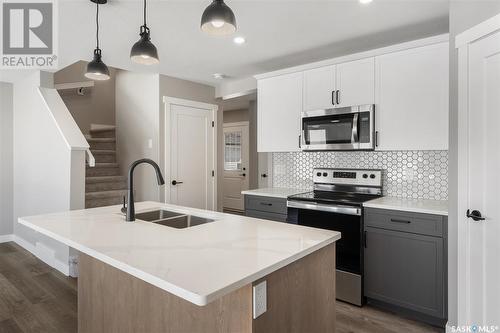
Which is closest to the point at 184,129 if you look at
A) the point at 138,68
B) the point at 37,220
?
the point at 138,68

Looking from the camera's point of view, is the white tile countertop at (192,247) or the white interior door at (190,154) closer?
the white tile countertop at (192,247)

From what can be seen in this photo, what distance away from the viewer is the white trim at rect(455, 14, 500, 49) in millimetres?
1743

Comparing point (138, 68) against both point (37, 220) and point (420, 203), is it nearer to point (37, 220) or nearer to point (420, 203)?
point (37, 220)

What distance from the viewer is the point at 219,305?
1213 millimetres

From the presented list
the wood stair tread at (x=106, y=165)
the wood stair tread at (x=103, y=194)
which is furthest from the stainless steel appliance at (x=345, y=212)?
the wood stair tread at (x=106, y=165)

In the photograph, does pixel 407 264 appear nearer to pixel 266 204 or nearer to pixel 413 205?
pixel 413 205

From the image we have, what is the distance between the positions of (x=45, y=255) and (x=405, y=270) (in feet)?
13.0

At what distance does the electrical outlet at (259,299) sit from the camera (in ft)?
3.67

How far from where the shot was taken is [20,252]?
411 centimetres

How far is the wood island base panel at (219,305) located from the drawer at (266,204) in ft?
5.47

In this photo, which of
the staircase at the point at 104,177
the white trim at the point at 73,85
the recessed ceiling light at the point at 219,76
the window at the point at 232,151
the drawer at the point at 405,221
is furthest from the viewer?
the window at the point at 232,151

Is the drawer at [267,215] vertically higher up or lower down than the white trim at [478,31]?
lower down

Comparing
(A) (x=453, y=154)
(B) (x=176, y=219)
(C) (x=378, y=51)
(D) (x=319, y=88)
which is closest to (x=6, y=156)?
(B) (x=176, y=219)

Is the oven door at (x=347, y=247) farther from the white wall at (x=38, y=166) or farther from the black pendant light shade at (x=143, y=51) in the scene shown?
the white wall at (x=38, y=166)
